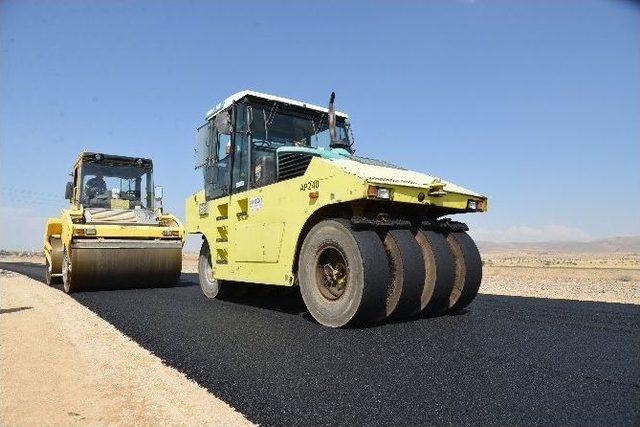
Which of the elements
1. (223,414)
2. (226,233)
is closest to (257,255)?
(226,233)

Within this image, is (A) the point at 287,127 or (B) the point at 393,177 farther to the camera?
(A) the point at 287,127

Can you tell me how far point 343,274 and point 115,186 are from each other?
7.11 m

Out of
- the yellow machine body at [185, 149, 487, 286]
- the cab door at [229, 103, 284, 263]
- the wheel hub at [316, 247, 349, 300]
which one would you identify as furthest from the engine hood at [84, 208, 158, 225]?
the wheel hub at [316, 247, 349, 300]

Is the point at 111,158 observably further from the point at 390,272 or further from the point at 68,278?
the point at 390,272

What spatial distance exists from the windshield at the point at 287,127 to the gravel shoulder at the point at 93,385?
2.96 meters

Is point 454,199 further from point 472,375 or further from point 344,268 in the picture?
point 472,375

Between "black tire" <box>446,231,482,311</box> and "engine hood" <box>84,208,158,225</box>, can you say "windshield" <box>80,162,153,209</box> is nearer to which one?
"engine hood" <box>84,208,158,225</box>

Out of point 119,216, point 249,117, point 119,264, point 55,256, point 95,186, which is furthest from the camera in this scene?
point 55,256

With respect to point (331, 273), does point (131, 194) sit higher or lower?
higher

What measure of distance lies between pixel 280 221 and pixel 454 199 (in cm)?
182

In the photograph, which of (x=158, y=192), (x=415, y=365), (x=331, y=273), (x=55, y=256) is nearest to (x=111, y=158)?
(x=158, y=192)

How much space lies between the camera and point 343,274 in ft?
13.8

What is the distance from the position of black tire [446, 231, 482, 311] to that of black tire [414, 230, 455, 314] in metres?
0.19

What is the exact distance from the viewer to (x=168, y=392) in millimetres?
2629
